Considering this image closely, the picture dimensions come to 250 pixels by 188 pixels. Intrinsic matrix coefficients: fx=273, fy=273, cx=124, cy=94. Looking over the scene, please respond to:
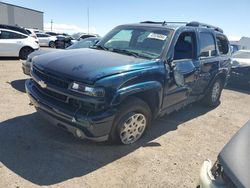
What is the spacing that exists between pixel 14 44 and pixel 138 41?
30.9 feet

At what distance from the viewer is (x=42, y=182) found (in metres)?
3.28

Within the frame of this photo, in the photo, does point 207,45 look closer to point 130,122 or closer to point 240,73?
point 130,122

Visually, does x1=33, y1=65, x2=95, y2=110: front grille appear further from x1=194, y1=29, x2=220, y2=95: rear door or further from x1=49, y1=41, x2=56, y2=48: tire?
x1=49, y1=41, x2=56, y2=48: tire

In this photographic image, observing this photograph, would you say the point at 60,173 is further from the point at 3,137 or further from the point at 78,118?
the point at 3,137

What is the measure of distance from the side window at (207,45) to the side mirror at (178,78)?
104cm

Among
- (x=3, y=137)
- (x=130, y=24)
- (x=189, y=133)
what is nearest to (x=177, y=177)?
(x=189, y=133)

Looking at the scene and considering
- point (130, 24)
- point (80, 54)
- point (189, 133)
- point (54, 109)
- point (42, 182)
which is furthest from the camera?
point (130, 24)

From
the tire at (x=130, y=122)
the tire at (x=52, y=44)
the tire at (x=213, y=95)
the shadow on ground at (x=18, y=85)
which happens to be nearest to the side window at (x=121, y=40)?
the tire at (x=130, y=122)

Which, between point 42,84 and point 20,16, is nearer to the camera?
point 42,84

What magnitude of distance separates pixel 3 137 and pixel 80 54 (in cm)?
180

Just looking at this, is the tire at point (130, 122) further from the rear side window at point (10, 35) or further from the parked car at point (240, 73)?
the rear side window at point (10, 35)

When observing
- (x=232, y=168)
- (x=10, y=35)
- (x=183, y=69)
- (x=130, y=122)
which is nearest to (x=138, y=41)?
(x=183, y=69)

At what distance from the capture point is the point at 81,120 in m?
3.54

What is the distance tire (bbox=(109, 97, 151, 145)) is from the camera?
12.9 ft
